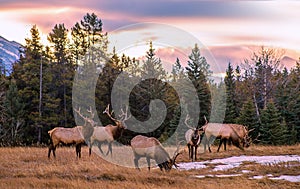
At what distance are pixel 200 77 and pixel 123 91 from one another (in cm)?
700

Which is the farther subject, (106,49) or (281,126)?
(106,49)

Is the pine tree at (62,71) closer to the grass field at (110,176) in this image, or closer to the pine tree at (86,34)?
the pine tree at (86,34)

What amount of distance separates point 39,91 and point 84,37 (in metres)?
9.47

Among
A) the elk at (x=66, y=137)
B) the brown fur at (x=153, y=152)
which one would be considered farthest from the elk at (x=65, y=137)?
the brown fur at (x=153, y=152)

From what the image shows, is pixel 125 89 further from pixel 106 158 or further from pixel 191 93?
pixel 106 158

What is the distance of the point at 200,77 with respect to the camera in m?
36.9

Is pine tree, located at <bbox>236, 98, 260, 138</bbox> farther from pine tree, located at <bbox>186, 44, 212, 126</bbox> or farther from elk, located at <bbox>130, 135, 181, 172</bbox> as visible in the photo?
elk, located at <bbox>130, 135, 181, 172</bbox>

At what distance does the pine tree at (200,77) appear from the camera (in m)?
35.0

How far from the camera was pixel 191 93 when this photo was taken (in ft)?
120

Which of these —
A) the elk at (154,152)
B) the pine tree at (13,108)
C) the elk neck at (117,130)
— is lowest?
the elk at (154,152)

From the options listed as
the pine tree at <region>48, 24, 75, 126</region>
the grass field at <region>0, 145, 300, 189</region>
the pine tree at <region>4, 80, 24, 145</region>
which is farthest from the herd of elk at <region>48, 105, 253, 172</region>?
the pine tree at <region>48, 24, 75, 126</region>

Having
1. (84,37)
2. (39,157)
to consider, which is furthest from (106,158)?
(84,37)

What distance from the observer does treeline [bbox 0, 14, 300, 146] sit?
33781mm

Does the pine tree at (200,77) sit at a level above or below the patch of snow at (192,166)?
above
